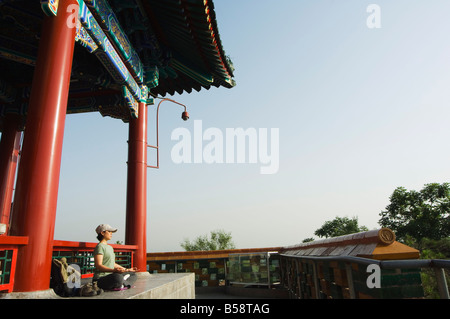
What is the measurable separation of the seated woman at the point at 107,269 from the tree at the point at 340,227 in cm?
5373

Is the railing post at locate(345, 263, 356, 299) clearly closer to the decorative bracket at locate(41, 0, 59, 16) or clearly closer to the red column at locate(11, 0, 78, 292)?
the red column at locate(11, 0, 78, 292)

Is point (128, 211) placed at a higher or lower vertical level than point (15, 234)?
higher

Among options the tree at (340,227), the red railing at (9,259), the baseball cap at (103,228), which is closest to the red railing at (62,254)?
the red railing at (9,259)

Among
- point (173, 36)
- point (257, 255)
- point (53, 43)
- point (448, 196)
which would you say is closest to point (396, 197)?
point (448, 196)

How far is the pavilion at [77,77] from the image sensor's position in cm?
311

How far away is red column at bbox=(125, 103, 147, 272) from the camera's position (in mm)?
6199

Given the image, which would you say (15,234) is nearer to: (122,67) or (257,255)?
(122,67)

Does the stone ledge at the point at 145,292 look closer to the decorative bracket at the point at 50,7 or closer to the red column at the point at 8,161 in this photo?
the decorative bracket at the point at 50,7

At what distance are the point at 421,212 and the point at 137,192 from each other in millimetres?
36052

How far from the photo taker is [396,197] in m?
35.3

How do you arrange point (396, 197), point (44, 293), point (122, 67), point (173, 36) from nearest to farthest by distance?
point (44, 293) → point (122, 67) → point (173, 36) → point (396, 197)

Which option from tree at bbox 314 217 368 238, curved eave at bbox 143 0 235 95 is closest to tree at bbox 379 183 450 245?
tree at bbox 314 217 368 238

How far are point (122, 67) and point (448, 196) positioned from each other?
122 ft

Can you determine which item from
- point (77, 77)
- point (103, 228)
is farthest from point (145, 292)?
point (77, 77)
